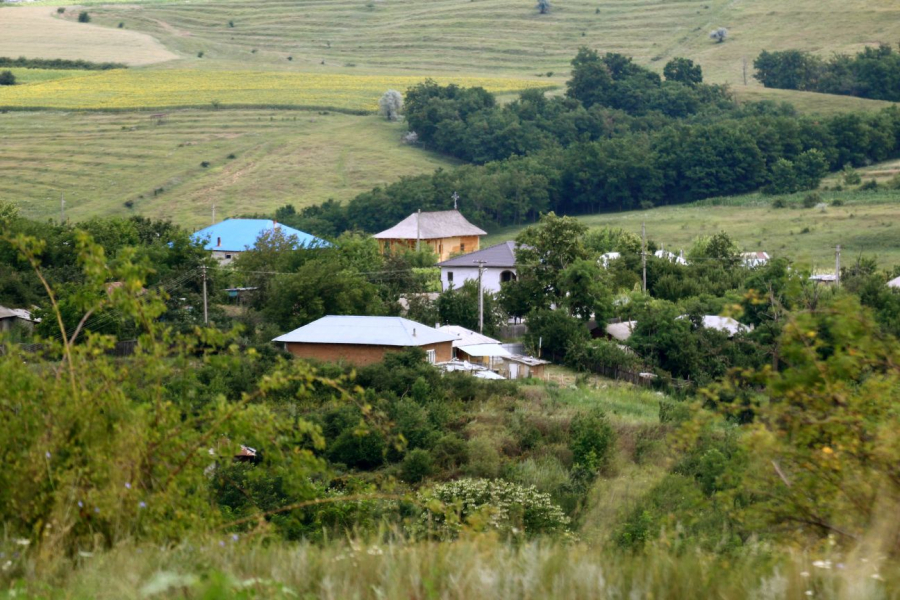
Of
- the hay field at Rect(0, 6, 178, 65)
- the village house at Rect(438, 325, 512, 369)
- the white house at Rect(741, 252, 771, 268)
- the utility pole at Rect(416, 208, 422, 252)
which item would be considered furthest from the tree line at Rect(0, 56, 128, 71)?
the village house at Rect(438, 325, 512, 369)

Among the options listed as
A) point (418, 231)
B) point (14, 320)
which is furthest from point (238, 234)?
point (14, 320)

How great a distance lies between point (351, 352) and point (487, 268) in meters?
16.6

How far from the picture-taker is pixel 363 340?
31.7 metres

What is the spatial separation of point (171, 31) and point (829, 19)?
71.8 m

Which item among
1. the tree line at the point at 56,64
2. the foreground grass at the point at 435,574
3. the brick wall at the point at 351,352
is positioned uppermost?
the tree line at the point at 56,64

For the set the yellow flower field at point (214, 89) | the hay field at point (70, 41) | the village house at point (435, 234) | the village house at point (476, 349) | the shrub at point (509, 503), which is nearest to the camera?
the shrub at point (509, 503)

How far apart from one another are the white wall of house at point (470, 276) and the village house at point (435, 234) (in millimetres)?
8381

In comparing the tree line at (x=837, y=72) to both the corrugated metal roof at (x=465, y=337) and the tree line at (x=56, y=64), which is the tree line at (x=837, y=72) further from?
the corrugated metal roof at (x=465, y=337)

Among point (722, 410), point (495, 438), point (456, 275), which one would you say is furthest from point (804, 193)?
point (722, 410)

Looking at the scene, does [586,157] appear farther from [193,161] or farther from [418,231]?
[193,161]

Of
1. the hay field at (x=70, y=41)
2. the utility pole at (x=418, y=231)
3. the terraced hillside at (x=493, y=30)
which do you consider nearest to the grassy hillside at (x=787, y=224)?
the utility pole at (x=418, y=231)

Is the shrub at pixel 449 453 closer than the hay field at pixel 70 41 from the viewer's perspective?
Yes

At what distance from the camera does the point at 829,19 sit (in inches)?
4631

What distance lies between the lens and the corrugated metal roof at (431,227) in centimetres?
6025
